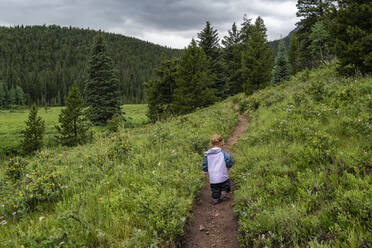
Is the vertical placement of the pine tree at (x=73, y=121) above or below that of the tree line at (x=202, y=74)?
below

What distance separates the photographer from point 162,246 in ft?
10.6

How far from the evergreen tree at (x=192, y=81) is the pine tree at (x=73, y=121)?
13.6m

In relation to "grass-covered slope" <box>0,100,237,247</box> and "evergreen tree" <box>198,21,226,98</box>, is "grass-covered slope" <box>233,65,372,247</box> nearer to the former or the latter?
"grass-covered slope" <box>0,100,237,247</box>

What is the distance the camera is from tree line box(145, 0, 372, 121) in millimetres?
9516

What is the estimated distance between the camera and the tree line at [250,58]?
9.52 metres

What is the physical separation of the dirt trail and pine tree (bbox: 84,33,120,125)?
32.7 m

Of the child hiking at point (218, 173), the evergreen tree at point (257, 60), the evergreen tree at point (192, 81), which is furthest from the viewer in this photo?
the evergreen tree at point (192, 81)

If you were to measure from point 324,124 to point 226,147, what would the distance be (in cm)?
393

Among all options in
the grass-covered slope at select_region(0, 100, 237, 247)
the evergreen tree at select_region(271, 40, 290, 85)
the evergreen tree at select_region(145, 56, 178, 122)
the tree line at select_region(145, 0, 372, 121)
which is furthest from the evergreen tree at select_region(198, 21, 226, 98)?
the grass-covered slope at select_region(0, 100, 237, 247)

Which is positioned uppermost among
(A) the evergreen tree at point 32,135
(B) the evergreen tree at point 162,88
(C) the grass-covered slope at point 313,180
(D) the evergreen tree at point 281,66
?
(D) the evergreen tree at point 281,66

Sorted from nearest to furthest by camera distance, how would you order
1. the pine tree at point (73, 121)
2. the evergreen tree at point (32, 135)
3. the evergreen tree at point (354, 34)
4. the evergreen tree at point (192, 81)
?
the evergreen tree at point (354, 34)
the evergreen tree at point (192, 81)
the pine tree at point (73, 121)
the evergreen tree at point (32, 135)

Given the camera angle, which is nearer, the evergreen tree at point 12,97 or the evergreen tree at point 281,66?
the evergreen tree at point 281,66

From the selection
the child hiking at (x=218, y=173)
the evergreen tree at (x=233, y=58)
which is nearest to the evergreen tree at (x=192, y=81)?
the evergreen tree at (x=233, y=58)

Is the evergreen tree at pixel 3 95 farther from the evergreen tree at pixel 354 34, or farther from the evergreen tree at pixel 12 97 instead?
the evergreen tree at pixel 354 34
